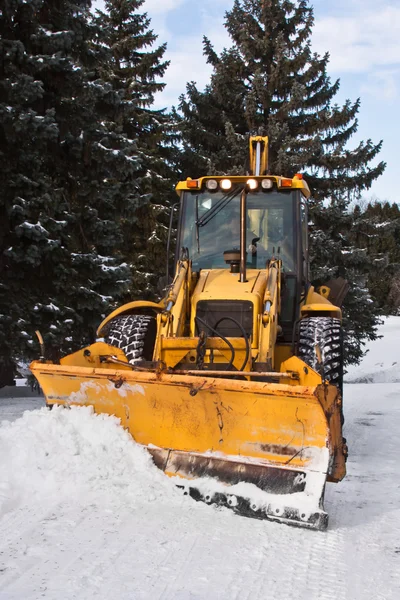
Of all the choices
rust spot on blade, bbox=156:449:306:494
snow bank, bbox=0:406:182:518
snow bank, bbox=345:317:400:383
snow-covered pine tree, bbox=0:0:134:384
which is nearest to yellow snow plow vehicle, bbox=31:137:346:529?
rust spot on blade, bbox=156:449:306:494

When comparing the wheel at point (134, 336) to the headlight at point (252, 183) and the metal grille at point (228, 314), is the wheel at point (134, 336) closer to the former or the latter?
the metal grille at point (228, 314)

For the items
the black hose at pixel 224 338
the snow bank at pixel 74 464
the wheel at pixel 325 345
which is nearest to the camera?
the snow bank at pixel 74 464

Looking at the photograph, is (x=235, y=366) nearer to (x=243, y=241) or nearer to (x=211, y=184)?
(x=243, y=241)

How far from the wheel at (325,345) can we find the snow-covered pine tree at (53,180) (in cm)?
462

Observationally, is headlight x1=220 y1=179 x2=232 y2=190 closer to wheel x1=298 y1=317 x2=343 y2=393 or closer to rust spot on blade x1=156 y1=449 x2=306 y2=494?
wheel x1=298 y1=317 x2=343 y2=393

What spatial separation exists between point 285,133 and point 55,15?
10.0m

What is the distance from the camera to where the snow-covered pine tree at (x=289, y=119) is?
1941 cm

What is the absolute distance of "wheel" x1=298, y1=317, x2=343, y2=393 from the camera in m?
5.55

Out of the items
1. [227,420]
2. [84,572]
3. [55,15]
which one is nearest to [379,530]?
[227,420]

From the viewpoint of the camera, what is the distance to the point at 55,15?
392 inches

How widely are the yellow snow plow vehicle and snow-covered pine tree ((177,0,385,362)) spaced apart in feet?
39.8

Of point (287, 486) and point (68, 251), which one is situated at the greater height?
point (68, 251)

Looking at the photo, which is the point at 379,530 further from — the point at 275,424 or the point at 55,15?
the point at 55,15

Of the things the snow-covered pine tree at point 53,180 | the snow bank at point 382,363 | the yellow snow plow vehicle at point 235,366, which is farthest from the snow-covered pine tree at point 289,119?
the yellow snow plow vehicle at point 235,366
